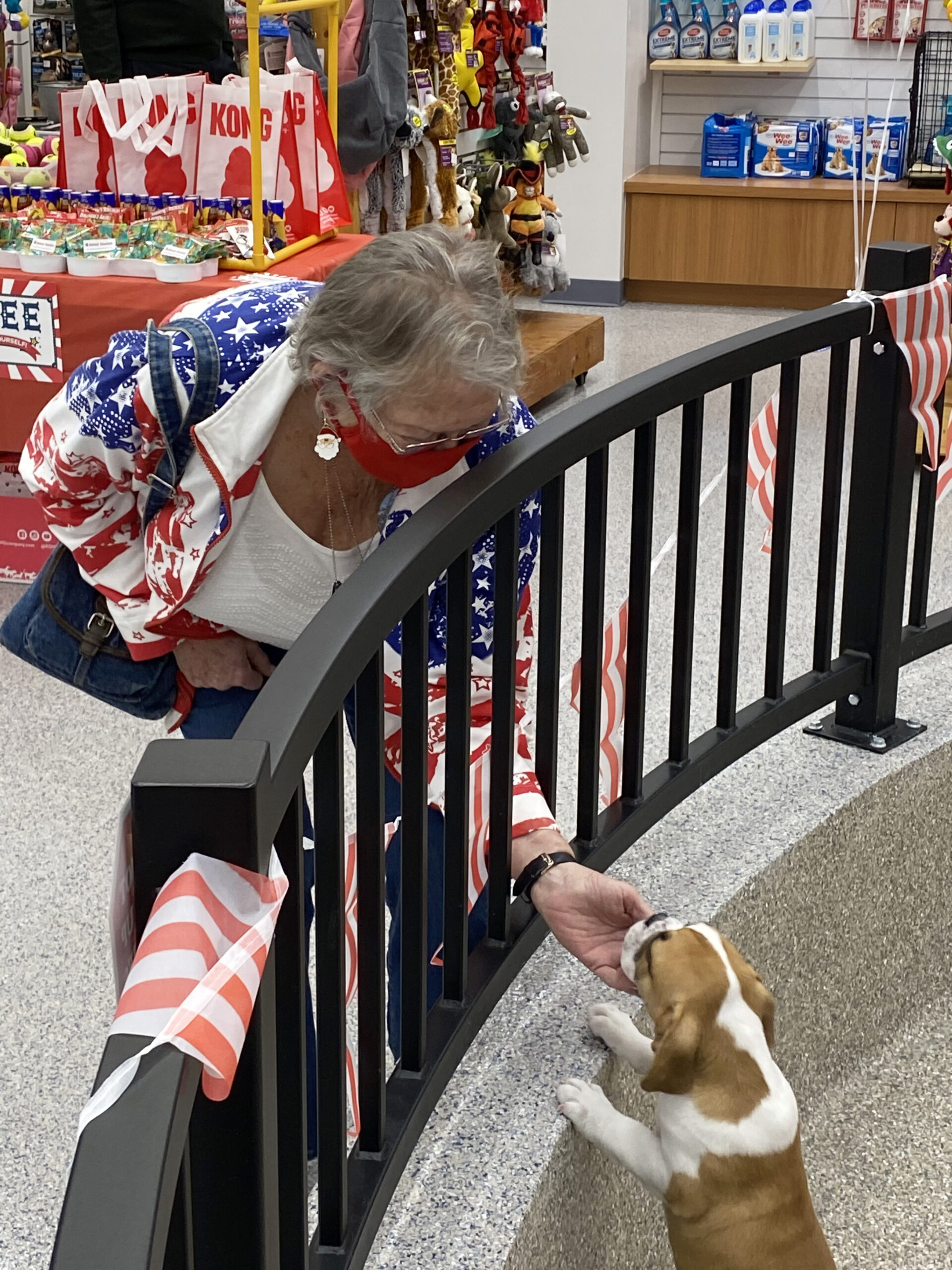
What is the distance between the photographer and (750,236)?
23.3 feet

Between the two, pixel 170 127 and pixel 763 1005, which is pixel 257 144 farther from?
pixel 763 1005

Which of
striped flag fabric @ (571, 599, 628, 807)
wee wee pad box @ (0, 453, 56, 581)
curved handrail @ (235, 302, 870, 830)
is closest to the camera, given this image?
curved handrail @ (235, 302, 870, 830)

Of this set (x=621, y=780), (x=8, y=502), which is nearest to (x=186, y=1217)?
(x=621, y=780)

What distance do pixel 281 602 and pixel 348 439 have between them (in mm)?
253

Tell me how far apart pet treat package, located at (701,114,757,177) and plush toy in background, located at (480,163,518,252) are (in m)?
1.89

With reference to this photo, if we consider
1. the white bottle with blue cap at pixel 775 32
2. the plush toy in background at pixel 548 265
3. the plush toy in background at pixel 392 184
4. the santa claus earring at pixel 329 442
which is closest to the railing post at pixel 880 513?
the santa claus earring at pixel 329 442

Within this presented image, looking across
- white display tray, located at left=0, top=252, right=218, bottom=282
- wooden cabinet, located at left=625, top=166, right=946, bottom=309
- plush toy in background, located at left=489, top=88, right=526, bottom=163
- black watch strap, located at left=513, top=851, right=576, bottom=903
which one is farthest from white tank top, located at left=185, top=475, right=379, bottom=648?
wooden cabinet, located at left=625, top=166, right=946, bottom=309

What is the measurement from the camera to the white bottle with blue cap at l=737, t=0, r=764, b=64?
691 cm

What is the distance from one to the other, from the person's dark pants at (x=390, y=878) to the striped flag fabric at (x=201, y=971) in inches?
32.4

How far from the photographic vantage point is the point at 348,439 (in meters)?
1.57

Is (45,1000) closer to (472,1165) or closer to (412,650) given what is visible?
(472,1165)

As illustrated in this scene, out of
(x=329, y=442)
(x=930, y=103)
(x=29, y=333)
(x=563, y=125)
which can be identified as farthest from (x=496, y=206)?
(x=329, y=442)

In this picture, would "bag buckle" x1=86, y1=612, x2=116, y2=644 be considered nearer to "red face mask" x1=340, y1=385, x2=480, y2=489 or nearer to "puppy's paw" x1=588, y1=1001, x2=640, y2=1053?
"red face mask" x1=340, y1=385, x2=480, y2=489

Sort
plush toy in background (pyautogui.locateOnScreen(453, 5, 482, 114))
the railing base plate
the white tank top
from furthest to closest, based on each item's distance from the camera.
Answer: plush toy in background (pyautogui.locateOnScreen(453, 5, 482, 114)), the railing base plate, the white tank top
